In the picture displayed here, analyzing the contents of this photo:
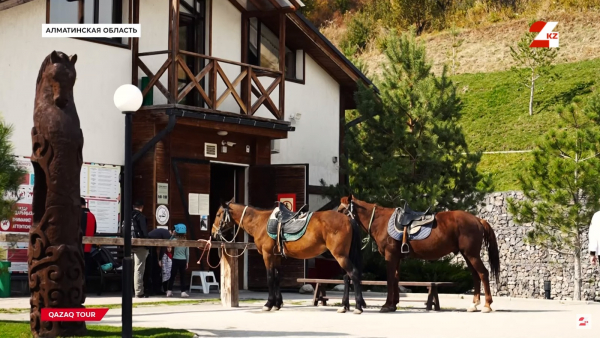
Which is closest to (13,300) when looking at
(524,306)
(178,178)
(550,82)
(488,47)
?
(178,178)

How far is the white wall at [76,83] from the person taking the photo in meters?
17.4

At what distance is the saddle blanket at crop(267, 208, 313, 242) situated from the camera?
15.0 metres

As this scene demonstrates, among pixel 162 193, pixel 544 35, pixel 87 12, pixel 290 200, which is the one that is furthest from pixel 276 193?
pixel 544 35

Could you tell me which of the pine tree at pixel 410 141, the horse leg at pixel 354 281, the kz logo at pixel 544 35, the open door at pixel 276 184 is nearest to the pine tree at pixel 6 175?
the horse leg at pixel 354 281

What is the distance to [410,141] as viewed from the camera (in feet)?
72.4

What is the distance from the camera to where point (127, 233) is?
1055 centimetres

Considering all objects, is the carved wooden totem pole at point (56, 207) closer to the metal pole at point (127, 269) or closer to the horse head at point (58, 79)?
the horse head at point (58, 79)

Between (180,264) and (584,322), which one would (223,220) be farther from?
(584,322)

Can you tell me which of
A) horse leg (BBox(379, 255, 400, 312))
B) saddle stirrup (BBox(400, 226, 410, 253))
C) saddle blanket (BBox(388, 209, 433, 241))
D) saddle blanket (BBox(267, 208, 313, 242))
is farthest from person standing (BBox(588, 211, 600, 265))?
saddle blanket (BBox(267, 208, 313, 242))

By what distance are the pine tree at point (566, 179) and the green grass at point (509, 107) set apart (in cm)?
1085

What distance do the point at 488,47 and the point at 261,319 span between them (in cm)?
3517

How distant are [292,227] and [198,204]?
17.0 ft

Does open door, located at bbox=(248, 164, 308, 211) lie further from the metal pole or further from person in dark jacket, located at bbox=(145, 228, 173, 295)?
the metal pole

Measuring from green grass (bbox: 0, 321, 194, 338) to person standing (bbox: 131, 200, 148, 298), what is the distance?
19.0 ft
